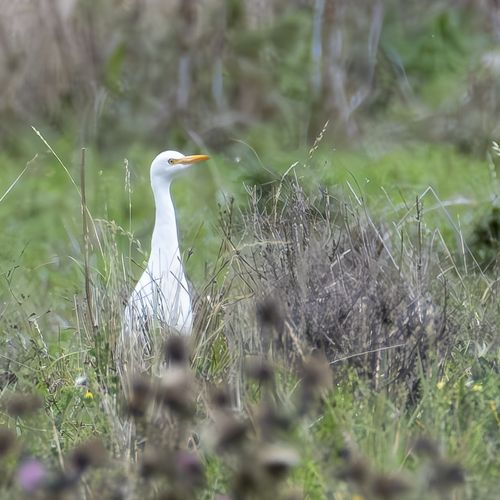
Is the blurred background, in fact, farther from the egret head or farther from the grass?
the grass

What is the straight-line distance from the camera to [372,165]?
31.7 feet

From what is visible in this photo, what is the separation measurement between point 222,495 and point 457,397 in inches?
27.0

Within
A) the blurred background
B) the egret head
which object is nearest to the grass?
the egret head

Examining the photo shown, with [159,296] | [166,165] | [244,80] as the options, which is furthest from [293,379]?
[244,80]

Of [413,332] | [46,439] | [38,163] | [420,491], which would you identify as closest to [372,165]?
[38,163]

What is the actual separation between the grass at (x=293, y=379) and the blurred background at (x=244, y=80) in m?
5.05

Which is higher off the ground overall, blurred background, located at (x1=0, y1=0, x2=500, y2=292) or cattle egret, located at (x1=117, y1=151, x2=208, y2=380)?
cattle egret, located at (x1=117, y1=151, x2=208, y2=380)

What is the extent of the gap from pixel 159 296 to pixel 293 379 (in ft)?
2.65

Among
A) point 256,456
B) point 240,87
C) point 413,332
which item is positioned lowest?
point 240,87

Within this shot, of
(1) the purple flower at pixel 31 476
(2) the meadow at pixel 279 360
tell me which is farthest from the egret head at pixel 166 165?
(1) the purple flower at pixel 31 476

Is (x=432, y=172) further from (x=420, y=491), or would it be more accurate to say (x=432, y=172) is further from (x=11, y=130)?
(x=420, y=491)

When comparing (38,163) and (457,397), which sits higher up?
(457,397)

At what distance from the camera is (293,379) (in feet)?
12.9

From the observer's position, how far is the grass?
290 centimetres
